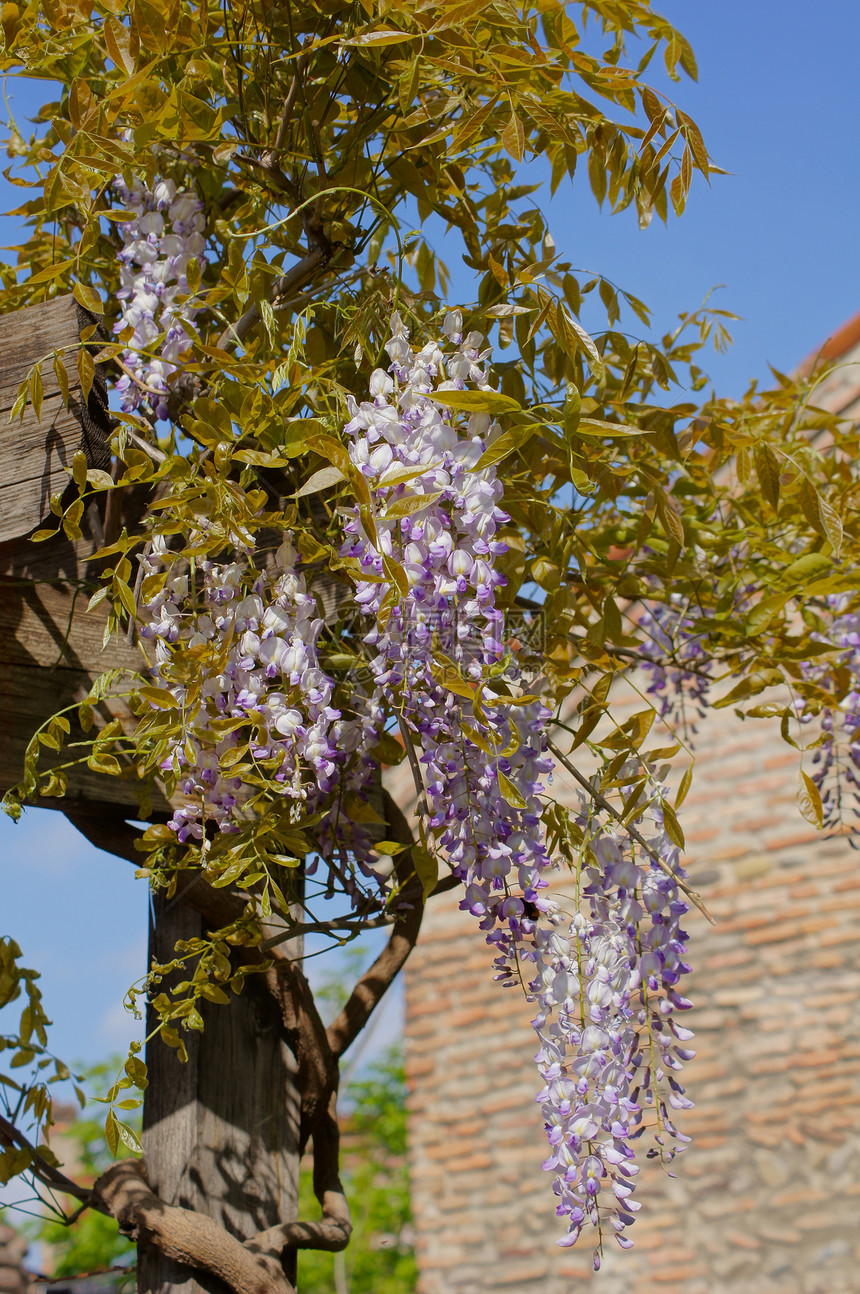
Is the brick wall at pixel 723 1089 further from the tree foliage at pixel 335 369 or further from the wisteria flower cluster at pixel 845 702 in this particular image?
the tree foliage at pixel 335 369

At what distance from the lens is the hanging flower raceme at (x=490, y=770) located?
0.96 metres

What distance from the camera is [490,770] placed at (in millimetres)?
1033

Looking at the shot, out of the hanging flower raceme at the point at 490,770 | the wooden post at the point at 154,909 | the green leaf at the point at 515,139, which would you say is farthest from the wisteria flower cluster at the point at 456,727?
the wooden post at the point at 154,909

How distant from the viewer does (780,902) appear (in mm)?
4586

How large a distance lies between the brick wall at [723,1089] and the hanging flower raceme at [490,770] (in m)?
3.19

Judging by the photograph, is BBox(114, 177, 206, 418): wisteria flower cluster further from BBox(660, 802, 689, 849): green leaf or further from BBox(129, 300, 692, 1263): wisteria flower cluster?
BBox(660, 802, 689, 849): green leaf

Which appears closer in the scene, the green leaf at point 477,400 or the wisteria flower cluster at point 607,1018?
the green leaf at point 477,400

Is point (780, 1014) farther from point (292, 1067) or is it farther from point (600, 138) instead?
point (600, 138)

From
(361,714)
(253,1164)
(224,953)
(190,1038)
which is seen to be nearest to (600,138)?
(361,714)

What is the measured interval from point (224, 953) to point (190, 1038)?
33 cm

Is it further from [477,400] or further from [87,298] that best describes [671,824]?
[87,298]

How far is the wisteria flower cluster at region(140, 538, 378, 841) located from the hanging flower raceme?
0.09 meters

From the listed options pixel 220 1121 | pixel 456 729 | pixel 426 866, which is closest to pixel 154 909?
pixel 220 1121

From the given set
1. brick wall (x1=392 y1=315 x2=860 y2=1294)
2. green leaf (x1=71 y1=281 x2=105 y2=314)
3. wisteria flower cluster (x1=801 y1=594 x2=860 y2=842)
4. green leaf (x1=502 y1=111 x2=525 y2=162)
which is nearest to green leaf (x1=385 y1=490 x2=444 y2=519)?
green leaf (x1=502 y1=111 x2=525 y2=162)
